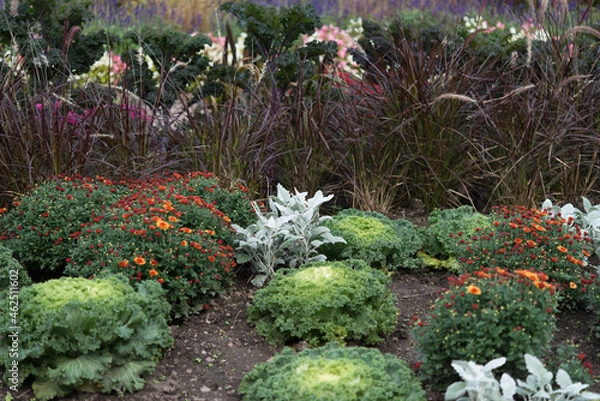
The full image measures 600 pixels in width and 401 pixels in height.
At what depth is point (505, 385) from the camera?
10.3 feet

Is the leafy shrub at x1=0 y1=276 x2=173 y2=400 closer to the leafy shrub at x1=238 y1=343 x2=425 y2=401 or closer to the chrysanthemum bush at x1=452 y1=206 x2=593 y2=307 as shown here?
the leafy shrub at x1=238 y1=343 x2=425 y2=401

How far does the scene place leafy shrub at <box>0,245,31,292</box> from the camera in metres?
4.17

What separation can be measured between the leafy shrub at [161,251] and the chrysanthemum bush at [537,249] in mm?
1470

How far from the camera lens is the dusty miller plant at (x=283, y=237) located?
4.69 metres

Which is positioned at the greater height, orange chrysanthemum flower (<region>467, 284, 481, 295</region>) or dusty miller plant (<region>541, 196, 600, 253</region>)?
orange chrysanthemum flower (<region>467, 284, 481, 295</region>)

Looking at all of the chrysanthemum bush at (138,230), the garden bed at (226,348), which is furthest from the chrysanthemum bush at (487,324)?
the chrysanthemum bush at (138,230)

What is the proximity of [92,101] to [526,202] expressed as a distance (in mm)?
3441

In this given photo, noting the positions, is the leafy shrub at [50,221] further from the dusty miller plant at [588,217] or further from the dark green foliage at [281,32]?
the dusty miller plant at [588,217]

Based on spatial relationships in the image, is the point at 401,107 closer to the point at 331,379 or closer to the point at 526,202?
the point at 526,202

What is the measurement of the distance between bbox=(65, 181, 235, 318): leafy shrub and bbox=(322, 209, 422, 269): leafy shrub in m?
0.78

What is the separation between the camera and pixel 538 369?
3.22 m

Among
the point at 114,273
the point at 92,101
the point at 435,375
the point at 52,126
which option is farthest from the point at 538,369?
the point at 92,101

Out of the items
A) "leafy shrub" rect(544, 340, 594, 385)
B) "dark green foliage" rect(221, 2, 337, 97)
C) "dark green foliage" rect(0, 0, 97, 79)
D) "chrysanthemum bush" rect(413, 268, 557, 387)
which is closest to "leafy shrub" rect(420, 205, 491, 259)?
"leafy shrub" rect(544, 340, 594, 385)

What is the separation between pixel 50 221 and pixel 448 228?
8.25 feet
